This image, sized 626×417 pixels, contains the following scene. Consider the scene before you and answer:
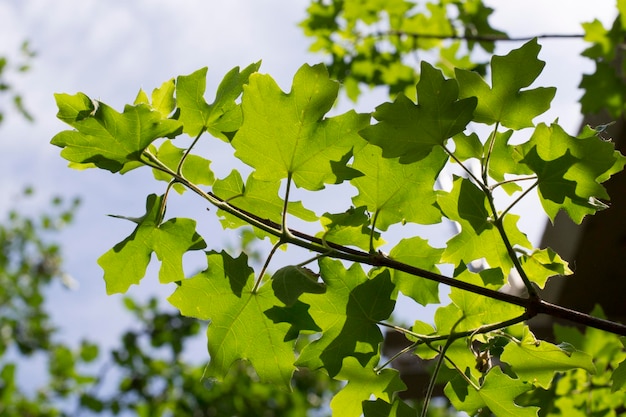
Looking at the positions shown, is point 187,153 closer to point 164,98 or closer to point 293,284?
point 164,98

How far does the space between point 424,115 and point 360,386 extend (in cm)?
46

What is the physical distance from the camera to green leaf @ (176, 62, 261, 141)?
105cm

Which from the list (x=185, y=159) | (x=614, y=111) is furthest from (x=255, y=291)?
(x=614, y=111)

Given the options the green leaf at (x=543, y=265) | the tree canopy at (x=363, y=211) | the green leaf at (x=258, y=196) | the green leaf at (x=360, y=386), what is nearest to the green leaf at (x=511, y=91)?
the tree canopy at (x=363, y=211)

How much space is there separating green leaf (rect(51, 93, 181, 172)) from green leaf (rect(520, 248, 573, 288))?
64cm

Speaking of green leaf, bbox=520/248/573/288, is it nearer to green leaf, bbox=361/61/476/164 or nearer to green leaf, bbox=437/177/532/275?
green leaf, bbox=437/177/532/275

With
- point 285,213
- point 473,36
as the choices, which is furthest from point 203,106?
point 473,36

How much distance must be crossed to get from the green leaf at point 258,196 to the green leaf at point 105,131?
0.14 m

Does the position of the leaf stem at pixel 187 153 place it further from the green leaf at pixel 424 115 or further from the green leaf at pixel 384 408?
the green leaf at pixel 384 408

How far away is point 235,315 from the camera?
1045 mm

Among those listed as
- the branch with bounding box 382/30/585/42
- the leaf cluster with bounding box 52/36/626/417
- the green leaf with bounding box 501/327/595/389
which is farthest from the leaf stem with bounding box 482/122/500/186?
the branch with bounding box 382/30/585/42

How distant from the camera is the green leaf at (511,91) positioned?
0.97 metres

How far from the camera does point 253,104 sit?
98 centimetres

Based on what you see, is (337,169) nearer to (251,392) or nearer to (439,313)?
(439,313)
